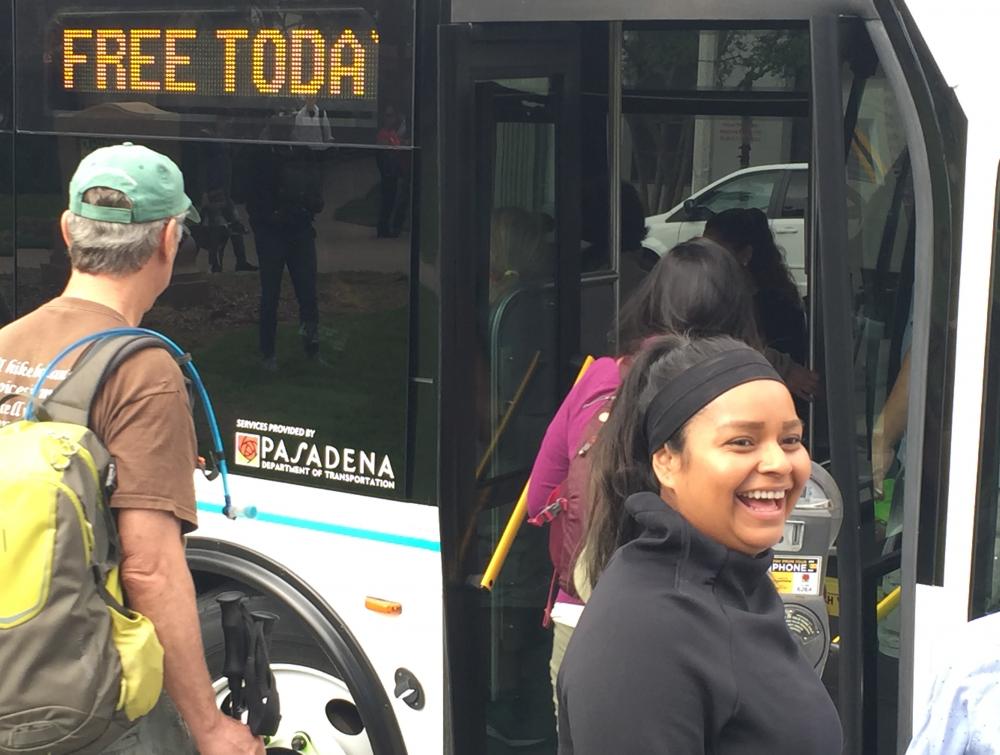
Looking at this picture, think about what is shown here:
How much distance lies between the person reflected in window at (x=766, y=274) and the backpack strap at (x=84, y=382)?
9.25ft

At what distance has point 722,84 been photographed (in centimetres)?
477

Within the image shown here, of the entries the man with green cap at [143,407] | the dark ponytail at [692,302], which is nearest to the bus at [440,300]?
the dark ponytail at [692,302]

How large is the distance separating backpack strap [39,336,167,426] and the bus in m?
0.96

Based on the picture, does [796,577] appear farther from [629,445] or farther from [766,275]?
[766,275]

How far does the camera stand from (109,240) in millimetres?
2361

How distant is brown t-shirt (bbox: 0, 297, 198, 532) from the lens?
2.24m

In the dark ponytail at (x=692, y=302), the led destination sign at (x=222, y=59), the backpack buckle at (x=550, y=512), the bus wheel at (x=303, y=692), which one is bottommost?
the bus wheel at (x=303, y=692)

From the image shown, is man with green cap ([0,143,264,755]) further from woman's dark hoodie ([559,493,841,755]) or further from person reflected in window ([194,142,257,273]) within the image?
person reflected in window ([194,142,257,273])

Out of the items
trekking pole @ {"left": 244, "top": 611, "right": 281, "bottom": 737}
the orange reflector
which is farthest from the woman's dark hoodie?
the orange reflector

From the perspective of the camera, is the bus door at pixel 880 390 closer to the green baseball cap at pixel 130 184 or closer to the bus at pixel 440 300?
the bus at pixel 440 300

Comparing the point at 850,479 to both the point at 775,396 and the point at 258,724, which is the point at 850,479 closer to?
the point at 775,396

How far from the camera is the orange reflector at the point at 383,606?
3.34 metres

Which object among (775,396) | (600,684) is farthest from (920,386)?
(600,684)

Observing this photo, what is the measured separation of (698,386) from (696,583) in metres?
0.28
